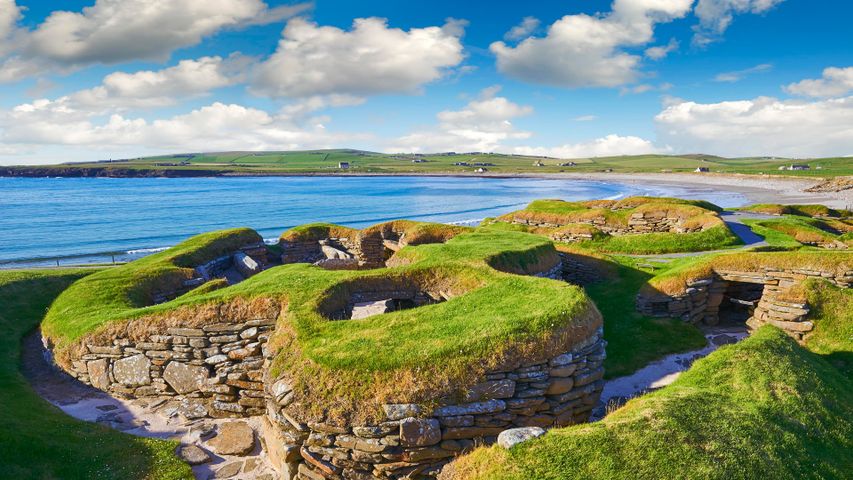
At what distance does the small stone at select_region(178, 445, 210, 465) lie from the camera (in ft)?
35.2

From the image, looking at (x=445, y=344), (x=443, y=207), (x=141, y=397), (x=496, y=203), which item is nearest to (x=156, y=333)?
(x=141, y=397)

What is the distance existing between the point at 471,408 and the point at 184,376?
898 cm

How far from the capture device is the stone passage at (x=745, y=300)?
1529cm

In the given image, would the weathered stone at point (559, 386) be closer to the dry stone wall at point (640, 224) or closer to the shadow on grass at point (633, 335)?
the shadow on grass at point (633, 335)

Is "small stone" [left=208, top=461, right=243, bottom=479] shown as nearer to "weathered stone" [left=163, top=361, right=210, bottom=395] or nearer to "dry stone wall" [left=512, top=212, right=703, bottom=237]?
"weathered stone" [left=163, top=361, right=210, bottom=395]

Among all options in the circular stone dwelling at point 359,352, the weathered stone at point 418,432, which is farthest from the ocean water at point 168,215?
the weathered stone at point 418,432

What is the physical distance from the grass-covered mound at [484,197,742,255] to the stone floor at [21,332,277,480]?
2111 cm

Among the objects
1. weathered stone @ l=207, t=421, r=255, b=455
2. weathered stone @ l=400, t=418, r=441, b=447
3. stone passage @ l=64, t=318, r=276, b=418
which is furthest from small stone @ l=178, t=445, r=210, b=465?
weathered stone @ l=400, t=418, r=441, b=447

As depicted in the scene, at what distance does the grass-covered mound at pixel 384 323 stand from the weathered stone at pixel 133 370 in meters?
0.99

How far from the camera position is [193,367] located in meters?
13.1

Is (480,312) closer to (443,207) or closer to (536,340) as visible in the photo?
(536,340)

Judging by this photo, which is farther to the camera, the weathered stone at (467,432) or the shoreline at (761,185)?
the shoreline at (761,185)

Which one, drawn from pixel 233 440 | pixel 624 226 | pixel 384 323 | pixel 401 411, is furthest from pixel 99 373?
pixel 624 226

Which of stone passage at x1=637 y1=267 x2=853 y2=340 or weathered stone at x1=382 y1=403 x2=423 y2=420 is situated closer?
weathered stone at x1=382 y1=403 x2=423 y2=420
